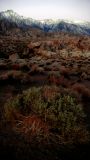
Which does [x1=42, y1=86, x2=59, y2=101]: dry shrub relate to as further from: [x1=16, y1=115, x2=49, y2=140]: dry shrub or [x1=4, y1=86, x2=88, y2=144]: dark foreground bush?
[x1=16, y1=115, x2=49, y2=140]: dry shrub

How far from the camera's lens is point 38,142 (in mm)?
6516

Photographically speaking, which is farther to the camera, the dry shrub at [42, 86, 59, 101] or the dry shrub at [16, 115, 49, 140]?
the dry shrub at [42, 86, 59, 101]

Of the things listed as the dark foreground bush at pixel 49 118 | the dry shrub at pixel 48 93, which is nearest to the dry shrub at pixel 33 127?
the dark foreground bush at pixel 49 118

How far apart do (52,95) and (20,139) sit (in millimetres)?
2048

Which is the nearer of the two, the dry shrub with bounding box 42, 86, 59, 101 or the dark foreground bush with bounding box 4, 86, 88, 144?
the dark foreground bush with bounding box 4, 86, 88, 144

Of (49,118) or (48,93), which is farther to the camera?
(48,93)

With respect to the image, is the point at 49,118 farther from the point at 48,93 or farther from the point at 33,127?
the point at 48,93

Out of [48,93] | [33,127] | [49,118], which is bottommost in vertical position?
[33,127]

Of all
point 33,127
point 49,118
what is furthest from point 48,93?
point 33,127

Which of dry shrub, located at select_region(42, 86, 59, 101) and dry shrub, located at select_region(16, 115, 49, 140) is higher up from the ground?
dry shrub, located at select_region(42, 86, 59, 101)

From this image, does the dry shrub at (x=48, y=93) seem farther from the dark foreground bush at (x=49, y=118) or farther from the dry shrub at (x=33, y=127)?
the dry shrub at (x=33, y=127)

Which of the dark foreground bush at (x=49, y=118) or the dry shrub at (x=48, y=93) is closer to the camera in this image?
the dark foreground bush at (x=49, y=118)

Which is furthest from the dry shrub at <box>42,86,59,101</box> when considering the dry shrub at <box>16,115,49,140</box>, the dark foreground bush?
the dry shrub at <box>16,115,49,140</box>

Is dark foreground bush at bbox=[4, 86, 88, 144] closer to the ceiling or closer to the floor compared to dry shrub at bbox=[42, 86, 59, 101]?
closer to the floor
